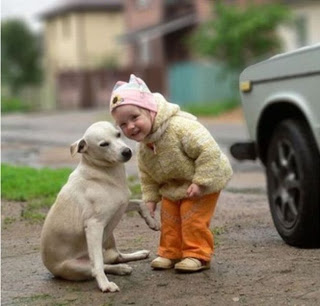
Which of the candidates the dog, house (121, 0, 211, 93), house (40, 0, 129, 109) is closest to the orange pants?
the dog

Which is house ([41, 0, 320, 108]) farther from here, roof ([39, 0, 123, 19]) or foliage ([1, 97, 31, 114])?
foliage ([1, 97, 31, 114])

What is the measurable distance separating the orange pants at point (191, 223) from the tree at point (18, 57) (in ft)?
169

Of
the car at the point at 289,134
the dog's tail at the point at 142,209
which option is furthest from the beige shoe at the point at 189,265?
the car at the point at 289,134

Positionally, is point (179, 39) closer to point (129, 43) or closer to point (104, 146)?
point (129, 43)

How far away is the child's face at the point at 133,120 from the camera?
5805mm

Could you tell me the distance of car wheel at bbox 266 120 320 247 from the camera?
267 inches

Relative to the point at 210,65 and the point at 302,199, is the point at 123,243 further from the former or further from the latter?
the point at 210,65

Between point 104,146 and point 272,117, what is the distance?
2.14 metres

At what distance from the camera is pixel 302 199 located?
682 cm

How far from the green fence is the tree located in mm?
18903

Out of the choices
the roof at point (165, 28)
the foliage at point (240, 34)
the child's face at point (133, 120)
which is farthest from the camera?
the roof at point (165, 28)

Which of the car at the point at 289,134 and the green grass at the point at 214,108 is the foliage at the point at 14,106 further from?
the car at the point at 289,134

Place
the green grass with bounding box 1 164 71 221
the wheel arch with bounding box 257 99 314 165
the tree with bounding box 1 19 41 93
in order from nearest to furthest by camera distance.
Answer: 1. the wheel arch with bounding box 257 99 314 165
2. the green grass with bounding box 1 164 71 221
3. the tree with bounding box 1 19 41 93

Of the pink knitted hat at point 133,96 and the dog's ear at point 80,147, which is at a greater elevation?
the pink knitted hat at point 133,96
